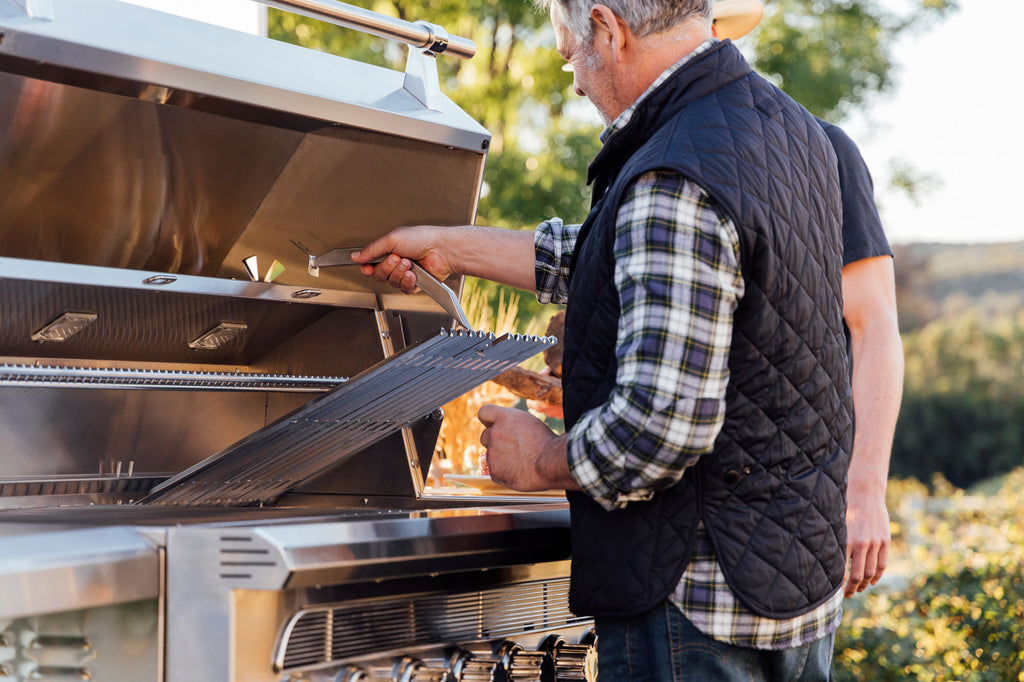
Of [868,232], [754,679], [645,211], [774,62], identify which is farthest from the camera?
[774,62]

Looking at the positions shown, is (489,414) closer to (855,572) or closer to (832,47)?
(855,572)

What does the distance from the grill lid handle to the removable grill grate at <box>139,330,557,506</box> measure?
0.38 feet

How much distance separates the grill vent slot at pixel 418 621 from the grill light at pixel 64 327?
824 millimetres

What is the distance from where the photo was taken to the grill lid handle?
207cm

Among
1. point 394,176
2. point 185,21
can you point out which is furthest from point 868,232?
point 185,21

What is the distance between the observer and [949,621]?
4355mm

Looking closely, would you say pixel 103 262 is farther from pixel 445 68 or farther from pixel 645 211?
pixel 445 68

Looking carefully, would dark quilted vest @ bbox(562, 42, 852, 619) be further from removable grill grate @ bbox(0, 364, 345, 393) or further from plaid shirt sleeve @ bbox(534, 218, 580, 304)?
removable grill grate @ bbox(0, 364, 345, 393)

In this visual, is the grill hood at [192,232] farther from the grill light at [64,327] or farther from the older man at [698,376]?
the older man at [698,376]

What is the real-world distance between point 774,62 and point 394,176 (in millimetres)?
7128

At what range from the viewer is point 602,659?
62.9 inches

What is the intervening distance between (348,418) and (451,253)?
42 centimetres

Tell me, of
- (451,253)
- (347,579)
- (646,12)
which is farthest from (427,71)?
(347,579)

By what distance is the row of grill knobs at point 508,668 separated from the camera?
1.57 meters
